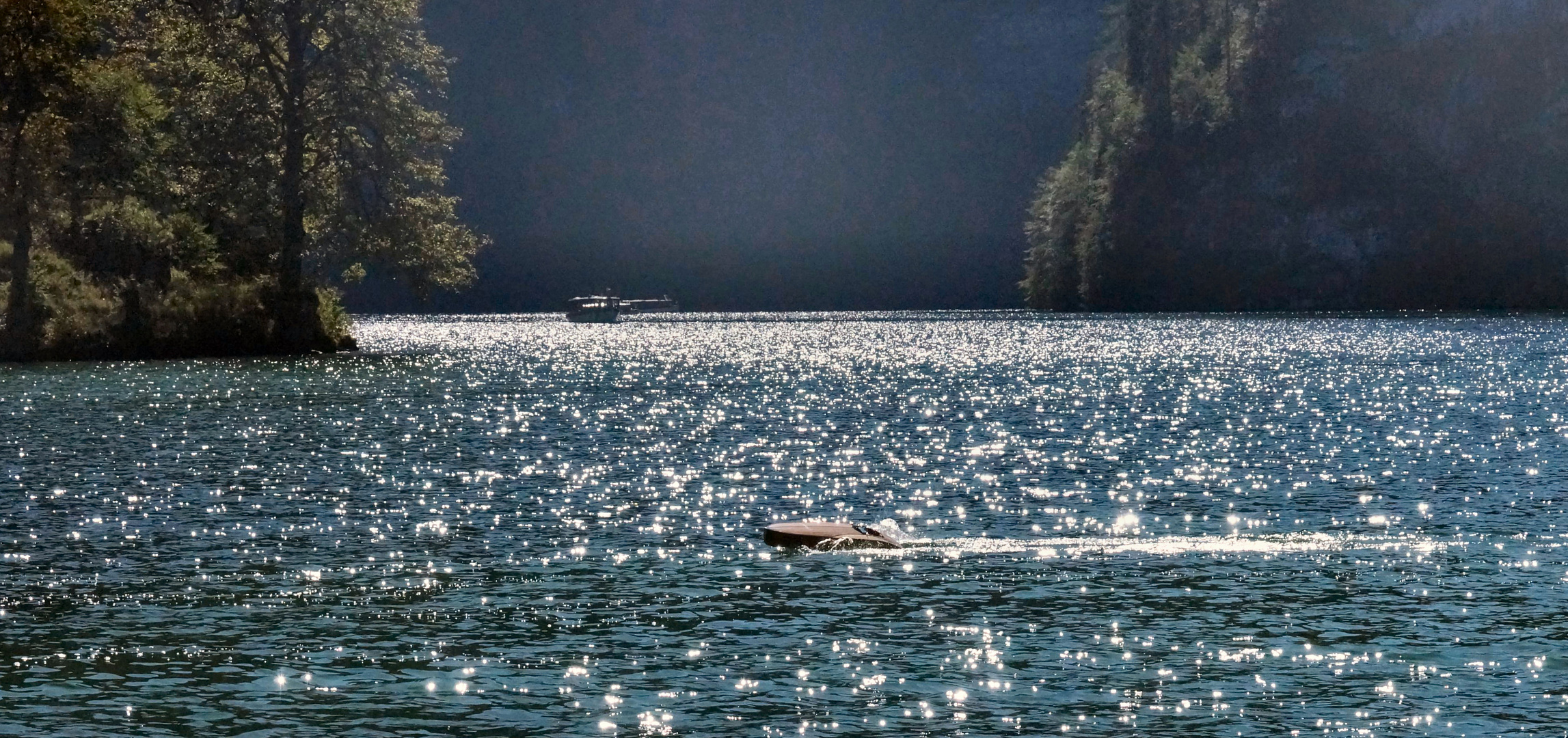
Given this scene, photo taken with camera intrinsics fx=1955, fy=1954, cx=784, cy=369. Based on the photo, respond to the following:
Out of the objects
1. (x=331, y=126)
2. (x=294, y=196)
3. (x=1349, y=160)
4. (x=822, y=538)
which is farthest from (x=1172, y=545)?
(x=1349, y=160)

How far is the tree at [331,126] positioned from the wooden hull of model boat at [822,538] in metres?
61.8

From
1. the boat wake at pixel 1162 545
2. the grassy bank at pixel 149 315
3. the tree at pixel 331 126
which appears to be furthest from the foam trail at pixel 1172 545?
the grassy bank at pixel 149 315

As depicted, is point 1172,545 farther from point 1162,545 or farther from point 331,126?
point 331,126

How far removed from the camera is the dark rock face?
187500 millimetres

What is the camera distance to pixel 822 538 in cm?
2959

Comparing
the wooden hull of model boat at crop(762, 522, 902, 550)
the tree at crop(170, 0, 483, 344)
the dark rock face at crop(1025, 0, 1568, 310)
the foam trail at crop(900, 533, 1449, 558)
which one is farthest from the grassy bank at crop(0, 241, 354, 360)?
the dark rock face at crop(1025, 0, 1568, 310)

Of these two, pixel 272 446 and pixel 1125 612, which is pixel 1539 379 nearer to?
pixel 272 446

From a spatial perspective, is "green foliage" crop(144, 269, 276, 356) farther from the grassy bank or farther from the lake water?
→ the lake water

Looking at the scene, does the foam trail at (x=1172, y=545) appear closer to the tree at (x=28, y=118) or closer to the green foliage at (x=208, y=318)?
the tree at (x=28, y=118)

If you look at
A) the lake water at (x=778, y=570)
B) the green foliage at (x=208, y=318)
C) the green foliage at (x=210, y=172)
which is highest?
the green foliage at (x=210, y=172)

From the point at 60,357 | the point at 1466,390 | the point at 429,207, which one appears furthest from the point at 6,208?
the point at 1466,390

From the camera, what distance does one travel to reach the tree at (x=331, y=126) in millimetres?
88688

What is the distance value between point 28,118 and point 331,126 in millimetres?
13347

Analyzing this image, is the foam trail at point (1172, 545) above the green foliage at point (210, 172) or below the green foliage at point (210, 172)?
below
